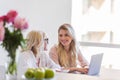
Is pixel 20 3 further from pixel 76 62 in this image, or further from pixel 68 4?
pixel 76 62

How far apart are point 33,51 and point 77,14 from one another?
2.22 meters

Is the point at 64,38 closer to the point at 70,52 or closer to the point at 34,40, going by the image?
the point at 70,52

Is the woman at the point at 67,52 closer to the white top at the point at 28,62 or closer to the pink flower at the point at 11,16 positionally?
the white top at the point at 28,62

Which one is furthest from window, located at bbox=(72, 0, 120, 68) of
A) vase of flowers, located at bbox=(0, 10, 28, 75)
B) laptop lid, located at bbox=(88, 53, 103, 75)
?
vase of flowers, located at bbox=(0, 10, 28, 75)

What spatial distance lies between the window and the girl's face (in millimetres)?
1190

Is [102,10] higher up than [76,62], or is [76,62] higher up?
[102,10]

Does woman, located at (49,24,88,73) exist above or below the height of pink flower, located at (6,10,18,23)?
below

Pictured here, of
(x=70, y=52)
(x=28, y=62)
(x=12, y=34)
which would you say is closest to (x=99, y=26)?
(x=70, y=52)

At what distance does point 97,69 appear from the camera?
9.52ft

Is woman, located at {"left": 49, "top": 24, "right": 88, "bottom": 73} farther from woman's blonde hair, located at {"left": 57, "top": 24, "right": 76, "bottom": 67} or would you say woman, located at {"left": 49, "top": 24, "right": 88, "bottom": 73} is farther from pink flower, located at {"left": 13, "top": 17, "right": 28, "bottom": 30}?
pink flower, located at {"left": 13, "top": 17, "right": 28, "bottom": 30}

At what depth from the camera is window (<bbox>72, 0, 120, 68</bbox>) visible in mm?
4902

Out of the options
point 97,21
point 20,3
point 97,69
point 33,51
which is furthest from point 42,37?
point 97,21

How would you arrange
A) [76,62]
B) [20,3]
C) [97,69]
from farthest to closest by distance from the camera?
[20,3] → [76,62] → [97,69]

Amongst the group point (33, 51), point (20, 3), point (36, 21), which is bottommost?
point (33, 51)
